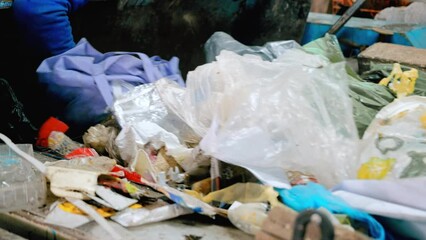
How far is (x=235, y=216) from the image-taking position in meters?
1.78

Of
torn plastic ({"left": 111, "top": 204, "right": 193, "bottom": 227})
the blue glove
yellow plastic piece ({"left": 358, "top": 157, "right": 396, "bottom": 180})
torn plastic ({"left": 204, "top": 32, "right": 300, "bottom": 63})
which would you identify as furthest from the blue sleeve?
yellow plastic piece ({"left": 358, "top": 157, "right": 396, "bottom": 180})

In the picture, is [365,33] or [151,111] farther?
[365,33]

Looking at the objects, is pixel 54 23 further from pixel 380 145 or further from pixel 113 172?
pixel 380 145

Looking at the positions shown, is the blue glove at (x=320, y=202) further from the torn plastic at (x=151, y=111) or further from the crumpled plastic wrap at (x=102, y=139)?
the crumpled plastic wrap at (x=102, y=139)

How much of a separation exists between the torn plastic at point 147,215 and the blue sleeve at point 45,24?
1.46 meters

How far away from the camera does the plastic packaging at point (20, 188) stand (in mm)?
1831

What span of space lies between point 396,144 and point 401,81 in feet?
2.95

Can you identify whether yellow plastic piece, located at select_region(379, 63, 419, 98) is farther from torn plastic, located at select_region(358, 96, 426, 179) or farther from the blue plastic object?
the blue plastic object

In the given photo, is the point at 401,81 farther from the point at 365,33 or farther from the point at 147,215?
the point at 365,33

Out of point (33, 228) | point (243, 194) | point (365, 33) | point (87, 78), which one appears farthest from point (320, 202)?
point (365, 33)

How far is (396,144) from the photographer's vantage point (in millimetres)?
2055

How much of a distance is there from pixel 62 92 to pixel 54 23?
421 millimetres

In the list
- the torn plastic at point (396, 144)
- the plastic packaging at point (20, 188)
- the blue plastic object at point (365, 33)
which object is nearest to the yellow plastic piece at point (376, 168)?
the torn plastic at point (396, 144)

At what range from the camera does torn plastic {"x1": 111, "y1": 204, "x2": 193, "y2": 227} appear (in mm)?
1741
